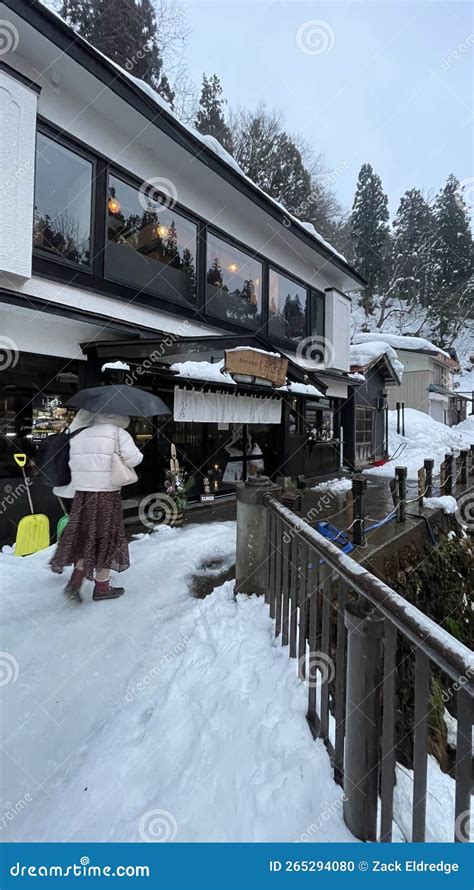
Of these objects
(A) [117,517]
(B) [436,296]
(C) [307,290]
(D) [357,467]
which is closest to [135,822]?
(A) [117,517]

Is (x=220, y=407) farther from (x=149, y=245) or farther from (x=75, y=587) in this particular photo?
(x=75, y=587)

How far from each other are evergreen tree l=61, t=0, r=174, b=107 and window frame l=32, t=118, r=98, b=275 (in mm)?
12270

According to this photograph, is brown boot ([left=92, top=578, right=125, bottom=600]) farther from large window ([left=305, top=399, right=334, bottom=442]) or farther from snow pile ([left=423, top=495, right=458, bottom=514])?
large window ([left=305, top=399, right=334, bottom=442])

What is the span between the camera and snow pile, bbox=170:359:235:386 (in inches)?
→ 261

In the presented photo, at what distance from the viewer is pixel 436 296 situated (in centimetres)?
3881

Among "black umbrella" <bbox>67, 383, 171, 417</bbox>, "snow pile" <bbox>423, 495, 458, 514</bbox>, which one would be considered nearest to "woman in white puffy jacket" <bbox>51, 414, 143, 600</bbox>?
"black umbrella" <bbox>67, 383, 171, 417</bbox>

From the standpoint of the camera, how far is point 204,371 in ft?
23.2

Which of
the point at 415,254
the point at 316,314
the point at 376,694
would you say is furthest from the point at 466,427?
the point at 376,694

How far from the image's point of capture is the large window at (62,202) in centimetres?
554

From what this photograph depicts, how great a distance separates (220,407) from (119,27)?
17.3m

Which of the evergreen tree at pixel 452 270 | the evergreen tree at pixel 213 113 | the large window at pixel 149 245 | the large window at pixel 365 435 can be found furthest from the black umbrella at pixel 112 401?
the evergreen tree at pixel 452 270

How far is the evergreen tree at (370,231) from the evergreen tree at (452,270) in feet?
19.9

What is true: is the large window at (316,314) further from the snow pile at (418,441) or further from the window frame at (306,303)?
the snow pile at (418,441)

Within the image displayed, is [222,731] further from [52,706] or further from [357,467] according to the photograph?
[357,467]
